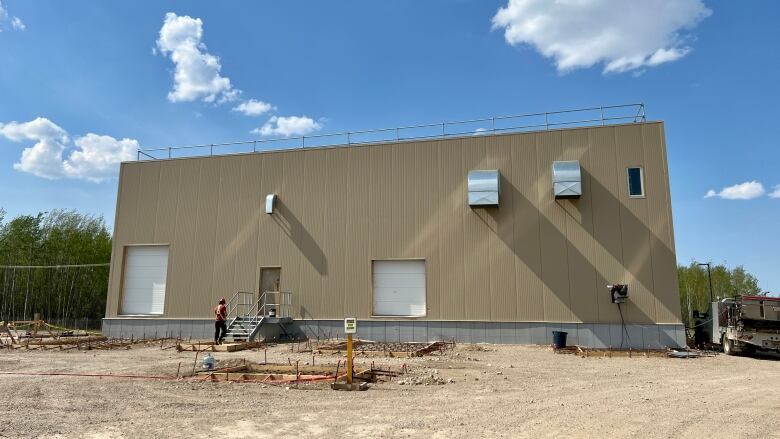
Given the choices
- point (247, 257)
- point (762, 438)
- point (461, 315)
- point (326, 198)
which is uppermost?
point (326, 198)

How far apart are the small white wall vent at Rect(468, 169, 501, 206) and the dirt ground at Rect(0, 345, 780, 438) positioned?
867 centimetres

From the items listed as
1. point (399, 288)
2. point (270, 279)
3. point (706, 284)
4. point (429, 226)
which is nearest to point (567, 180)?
point (429, 226)

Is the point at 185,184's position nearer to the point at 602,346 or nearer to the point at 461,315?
the point at 461,315

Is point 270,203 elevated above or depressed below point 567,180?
below

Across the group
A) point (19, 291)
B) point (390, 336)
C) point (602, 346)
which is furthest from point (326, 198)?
point (19, 291)

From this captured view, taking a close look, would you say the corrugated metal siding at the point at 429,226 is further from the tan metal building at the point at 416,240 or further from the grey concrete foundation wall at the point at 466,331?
the grey concrete foundation wall at the point at 466,331

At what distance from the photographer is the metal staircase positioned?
21.5 m

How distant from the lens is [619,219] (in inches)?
802

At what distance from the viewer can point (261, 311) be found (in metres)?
23.3

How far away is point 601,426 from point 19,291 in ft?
129

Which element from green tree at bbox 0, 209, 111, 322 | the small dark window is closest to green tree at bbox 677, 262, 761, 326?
the small dark window

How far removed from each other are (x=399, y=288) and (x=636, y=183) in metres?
10.3

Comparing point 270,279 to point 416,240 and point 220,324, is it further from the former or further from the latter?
point 416,240

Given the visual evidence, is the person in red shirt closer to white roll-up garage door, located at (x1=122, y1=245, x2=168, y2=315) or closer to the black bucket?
white roll-up garage door, located at (x1=122, y1=245, x2=168, y2=315)
